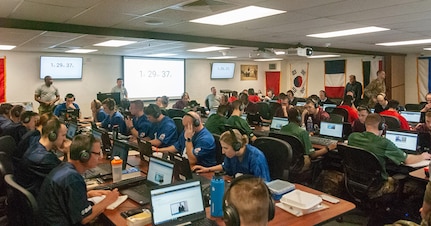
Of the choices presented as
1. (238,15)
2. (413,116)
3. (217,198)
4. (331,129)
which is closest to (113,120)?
(238,15)

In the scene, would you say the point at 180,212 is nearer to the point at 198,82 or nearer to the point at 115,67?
the point at 115,67

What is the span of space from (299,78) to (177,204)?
41.1 ft

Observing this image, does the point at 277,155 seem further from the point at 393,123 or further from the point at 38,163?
the point at 393,123

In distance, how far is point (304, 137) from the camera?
4270 mm

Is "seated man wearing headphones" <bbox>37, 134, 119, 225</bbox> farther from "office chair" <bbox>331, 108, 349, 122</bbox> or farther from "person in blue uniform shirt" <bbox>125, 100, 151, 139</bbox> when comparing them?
"office chair" <bbox>331, 108, 349, 122</bbox>

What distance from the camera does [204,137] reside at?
3.53 meters

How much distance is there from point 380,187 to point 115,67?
8929mm

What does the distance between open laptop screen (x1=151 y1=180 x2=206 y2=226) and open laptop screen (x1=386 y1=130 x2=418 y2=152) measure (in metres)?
3.36

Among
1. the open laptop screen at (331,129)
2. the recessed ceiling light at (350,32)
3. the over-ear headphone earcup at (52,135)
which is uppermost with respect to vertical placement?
the recessed ceiling light at (350,32)

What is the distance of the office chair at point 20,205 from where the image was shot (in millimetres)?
1894

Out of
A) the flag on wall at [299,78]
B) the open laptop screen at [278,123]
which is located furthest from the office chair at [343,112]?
the flag on wall at [299,78]

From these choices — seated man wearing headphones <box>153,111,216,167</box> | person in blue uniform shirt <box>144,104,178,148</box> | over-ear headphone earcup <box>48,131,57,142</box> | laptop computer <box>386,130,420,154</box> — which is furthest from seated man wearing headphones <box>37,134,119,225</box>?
laptop computer <box>386,130,420,154</box>

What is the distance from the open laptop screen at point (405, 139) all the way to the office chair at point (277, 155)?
2027 millimetres

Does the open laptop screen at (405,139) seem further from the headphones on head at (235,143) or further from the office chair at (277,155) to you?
the headphones on head at (235,143)
